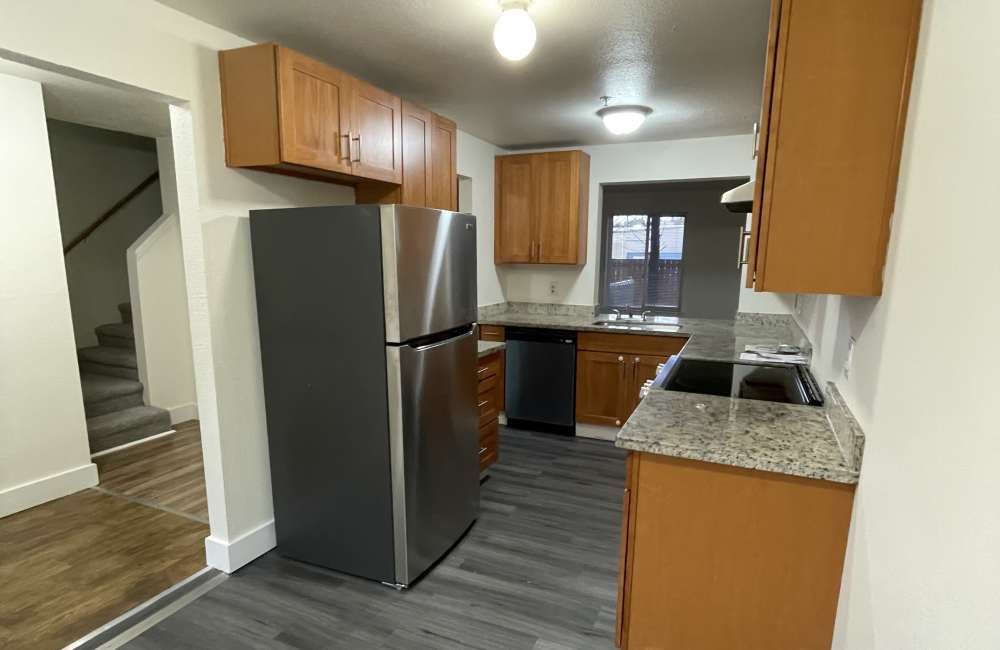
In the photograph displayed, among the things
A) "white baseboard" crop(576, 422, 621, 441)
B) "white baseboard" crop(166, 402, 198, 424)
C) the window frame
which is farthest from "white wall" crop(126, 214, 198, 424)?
the window frame

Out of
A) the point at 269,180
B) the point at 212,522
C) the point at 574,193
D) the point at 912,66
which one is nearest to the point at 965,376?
the point at 912,66

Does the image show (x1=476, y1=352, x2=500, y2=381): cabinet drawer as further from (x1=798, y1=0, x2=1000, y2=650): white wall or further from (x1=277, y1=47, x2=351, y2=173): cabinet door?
(x1=798, y1=0, x2=1000, y2=650): white wall

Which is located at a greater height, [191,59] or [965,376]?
[191,59]

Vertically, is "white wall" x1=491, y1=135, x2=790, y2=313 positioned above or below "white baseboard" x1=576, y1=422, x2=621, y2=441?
above

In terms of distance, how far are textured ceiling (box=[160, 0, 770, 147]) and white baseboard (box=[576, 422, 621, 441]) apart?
238 cm

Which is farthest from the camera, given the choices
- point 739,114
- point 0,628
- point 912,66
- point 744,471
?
point 739,114

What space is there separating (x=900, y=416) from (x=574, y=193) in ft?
11.1

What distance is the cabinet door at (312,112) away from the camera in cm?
200

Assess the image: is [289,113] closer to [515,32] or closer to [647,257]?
[515,32]

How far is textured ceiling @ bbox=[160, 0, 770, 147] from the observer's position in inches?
75.0

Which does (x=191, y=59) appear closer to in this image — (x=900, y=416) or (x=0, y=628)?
(x=0, y=628)

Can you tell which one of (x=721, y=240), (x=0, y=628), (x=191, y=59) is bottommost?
(x=0, y=628)

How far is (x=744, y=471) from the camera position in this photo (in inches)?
56.2

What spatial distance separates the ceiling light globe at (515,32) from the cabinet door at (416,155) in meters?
1.04
